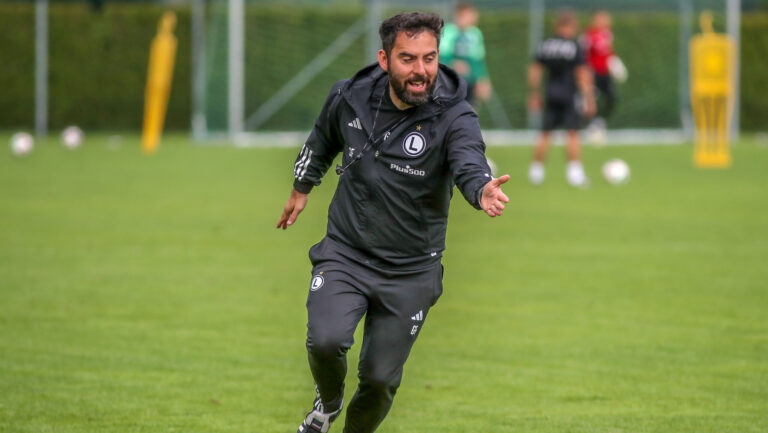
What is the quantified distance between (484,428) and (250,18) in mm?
23557

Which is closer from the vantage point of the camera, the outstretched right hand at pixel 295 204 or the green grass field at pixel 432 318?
the outstretched right hand at pixel 295 204

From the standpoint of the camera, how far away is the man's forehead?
494 cm

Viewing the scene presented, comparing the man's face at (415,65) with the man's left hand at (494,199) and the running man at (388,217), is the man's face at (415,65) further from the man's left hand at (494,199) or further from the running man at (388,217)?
the man's left hand at (494,199)

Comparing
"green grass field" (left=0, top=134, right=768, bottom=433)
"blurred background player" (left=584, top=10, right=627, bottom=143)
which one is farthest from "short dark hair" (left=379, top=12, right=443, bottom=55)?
"blurred background player" (left=584, top=10, right=627, bottom=143)

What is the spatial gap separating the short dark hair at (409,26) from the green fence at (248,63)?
23.4m

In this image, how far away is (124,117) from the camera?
30000 mm

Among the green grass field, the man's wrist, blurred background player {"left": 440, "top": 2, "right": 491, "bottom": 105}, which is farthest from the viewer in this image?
blurred background player {"left": 440, "top": 2, "right": 491, "bottom": 105}

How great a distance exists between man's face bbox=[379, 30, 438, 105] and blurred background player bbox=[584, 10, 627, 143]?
2181cm

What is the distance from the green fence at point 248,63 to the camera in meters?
28.5

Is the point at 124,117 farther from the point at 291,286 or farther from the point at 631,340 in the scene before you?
the point at 631,340

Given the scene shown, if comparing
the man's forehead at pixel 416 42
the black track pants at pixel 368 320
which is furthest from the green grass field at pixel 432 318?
the man's forehead at pixel 416 42

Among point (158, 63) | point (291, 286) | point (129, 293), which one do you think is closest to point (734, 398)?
point (291, 286)

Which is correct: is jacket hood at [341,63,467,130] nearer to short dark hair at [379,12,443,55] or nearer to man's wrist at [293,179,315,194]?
short dark hair at [379,12,443,55]

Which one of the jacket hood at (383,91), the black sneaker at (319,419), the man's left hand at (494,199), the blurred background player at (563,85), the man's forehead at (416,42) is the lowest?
the blurred background player at (563,85)
